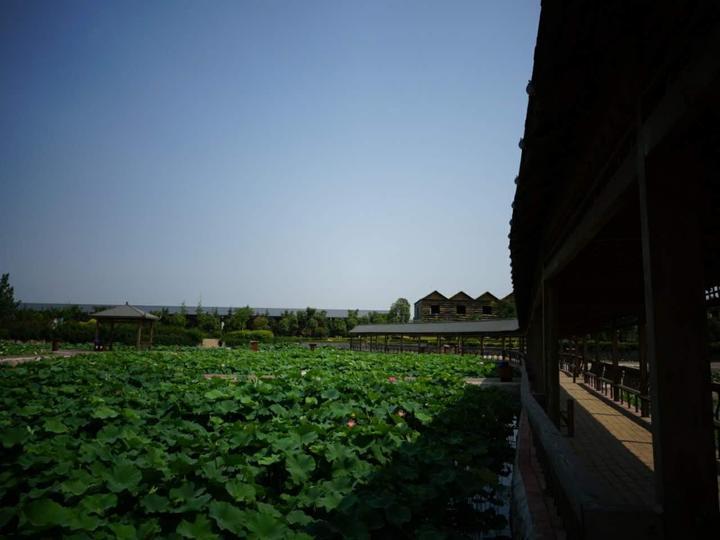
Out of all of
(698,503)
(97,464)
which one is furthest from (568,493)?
(97,464)

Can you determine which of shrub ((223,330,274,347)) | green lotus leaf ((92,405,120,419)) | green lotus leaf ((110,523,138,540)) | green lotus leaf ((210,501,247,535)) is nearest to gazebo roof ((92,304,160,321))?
shrub ((223,330,274,347))

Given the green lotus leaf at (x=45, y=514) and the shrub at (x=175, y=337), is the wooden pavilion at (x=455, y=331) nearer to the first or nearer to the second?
the shrub at (x=175, y=337)

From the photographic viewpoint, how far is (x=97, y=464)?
3668mm

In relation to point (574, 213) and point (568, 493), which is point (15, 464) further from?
Result: point (574, 213)

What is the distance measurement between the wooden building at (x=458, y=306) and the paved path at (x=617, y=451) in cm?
4120

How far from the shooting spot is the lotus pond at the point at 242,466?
2.93 metres

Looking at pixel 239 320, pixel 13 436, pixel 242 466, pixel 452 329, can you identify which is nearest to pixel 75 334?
pixel 452 329

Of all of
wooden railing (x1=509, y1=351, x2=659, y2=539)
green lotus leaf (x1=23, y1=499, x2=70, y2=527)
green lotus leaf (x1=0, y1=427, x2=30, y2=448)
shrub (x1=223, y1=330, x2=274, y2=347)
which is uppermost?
wooden railing (x1=509, y1=351, x2=659, y2=539)

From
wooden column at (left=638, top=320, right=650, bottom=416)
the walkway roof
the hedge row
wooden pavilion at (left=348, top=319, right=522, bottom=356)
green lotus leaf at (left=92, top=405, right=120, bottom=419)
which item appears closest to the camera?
green lotus leaf at (left=92, top=405, right=120, bottom=419)

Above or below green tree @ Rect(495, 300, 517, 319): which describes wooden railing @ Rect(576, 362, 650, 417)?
below

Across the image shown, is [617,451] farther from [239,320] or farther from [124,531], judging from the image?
[239,320]

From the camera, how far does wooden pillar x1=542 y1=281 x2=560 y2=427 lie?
5770 millimetres

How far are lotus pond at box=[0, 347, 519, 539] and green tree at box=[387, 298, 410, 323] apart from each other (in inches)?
2489

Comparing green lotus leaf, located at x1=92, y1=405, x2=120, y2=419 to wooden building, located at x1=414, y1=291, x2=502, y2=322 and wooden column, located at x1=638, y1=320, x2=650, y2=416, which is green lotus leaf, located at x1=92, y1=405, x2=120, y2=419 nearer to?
wooden column, located at x1=638, y1=320, x2=650, y2=416
